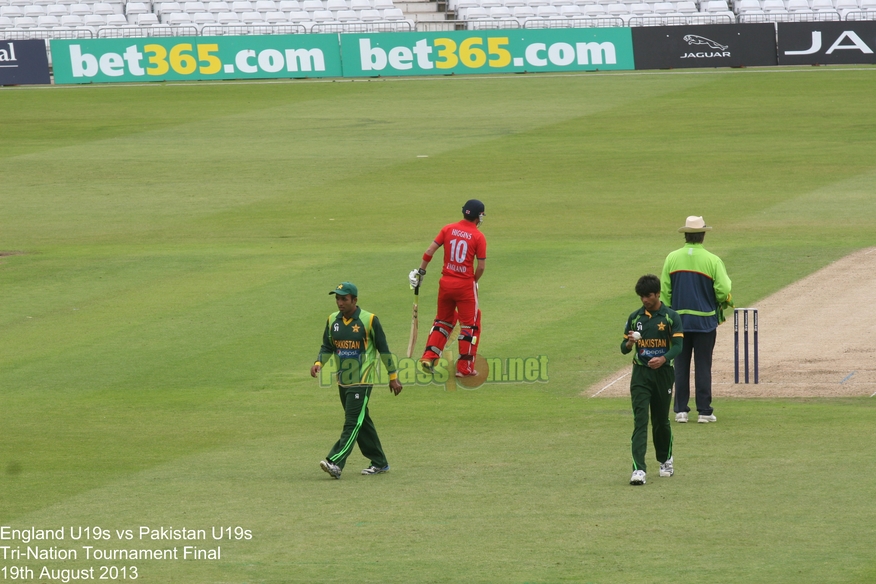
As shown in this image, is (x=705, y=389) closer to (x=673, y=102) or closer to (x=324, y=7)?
(x=673, y=102)

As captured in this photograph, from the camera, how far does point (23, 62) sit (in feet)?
154

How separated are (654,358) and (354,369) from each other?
2483 millimetres

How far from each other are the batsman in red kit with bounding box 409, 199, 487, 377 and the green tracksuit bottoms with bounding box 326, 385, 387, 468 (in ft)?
13.4

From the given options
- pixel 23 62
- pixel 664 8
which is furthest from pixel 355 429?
pixel 664 8

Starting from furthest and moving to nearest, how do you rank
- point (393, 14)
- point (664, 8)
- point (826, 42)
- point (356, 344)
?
point (393, 14)
point (664, 8)
point (826, 42)
point (356, 344)

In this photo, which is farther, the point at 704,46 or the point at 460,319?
the point at 704,46

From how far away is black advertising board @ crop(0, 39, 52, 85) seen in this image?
46.6 metres

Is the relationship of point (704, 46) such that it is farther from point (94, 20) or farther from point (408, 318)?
point (408, 318)

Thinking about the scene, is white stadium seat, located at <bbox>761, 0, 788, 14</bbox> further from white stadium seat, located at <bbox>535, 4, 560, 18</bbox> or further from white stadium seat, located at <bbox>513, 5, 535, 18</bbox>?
white stadium seat, located at <bbox>513, 5, 535, 18</bbox>

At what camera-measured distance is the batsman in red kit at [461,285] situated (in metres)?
14.6

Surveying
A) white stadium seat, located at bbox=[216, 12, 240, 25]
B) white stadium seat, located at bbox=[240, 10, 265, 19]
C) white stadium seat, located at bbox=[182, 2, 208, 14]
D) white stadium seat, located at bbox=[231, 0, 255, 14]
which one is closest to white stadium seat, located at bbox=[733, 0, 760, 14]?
white stadium seat, located at bbox=[240, 10, 265, 19]

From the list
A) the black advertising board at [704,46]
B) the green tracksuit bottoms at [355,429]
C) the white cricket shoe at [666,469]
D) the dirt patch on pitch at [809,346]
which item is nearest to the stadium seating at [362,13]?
the black advertising board at [704,46]

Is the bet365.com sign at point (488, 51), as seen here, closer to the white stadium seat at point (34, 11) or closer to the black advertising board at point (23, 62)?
the black advertising board at point (23, 62)

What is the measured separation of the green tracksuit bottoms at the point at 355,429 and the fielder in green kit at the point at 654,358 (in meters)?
2.19
